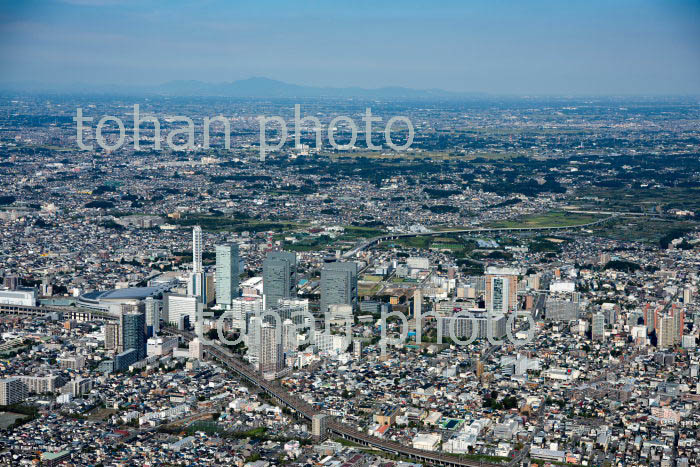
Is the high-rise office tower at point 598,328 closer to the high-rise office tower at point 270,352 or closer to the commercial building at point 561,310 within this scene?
the commercial building at point 561,310

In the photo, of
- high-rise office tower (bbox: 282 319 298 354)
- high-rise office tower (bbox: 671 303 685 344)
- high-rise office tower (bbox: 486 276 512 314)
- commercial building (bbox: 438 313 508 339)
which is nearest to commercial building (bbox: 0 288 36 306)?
high-rise office tower (bbox: 282 319 298 354)

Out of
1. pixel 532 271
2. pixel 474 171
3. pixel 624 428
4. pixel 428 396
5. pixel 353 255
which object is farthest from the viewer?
pixel 474 171

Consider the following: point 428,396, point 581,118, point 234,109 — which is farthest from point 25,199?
point 581,118

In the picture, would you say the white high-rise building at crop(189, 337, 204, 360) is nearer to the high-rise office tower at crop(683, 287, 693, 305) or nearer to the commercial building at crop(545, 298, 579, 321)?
the commercial building at crop(545, 298, 579, 321)

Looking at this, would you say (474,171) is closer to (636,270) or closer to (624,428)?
(636,270)

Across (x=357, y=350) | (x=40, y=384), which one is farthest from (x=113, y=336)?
(x=357, y=350)
